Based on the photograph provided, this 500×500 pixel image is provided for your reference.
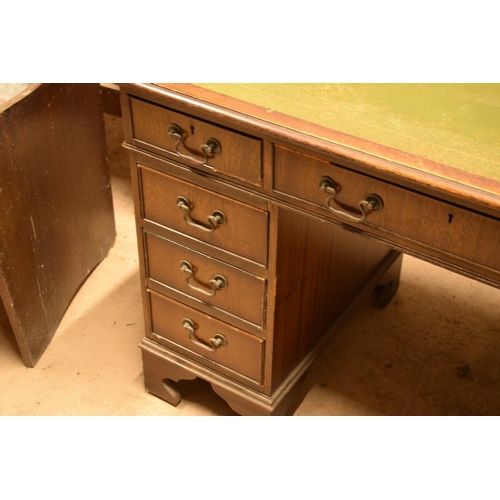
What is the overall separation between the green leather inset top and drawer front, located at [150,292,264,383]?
0.54 metres

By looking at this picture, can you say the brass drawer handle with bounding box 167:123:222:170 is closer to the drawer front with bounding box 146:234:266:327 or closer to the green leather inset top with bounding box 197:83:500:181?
the green leather inset top with bounding box 197:83:500:181

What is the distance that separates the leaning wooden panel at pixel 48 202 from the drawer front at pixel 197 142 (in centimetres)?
44

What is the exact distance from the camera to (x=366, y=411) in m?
1.89

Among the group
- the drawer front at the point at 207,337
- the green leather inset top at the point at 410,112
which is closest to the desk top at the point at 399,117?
the green leather inset top at the point at 410,112

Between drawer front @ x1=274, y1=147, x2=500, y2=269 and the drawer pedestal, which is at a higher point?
drawer front @ x1=274, y1=147, x2=500, y2=269

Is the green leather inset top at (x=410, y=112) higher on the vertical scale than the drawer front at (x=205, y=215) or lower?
higher

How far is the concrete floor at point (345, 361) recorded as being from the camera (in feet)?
6.25

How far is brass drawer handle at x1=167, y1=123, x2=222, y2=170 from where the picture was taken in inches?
53.8

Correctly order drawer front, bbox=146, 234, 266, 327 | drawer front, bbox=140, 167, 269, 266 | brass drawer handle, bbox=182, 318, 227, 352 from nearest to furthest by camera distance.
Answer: drawer front, bbox=140, 167, 269, 266 < drawer front, bbox=146, 234, 266, 327 < brass drawer handle, bbox=182, 318, 227, 352

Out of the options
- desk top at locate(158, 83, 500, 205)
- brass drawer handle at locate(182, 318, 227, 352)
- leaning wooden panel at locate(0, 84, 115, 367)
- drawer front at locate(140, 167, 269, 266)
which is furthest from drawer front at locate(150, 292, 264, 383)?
desk top at locate(158, 83, 500, 205)

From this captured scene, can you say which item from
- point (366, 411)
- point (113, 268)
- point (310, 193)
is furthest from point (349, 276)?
point (113, 268)

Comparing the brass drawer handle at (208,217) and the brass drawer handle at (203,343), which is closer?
the brass drawer handle at (208,217)

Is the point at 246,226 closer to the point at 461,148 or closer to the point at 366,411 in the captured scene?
the point at 461,148

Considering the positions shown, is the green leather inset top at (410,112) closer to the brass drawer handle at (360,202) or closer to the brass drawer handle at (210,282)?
the brass drawer handle at (360,202)
